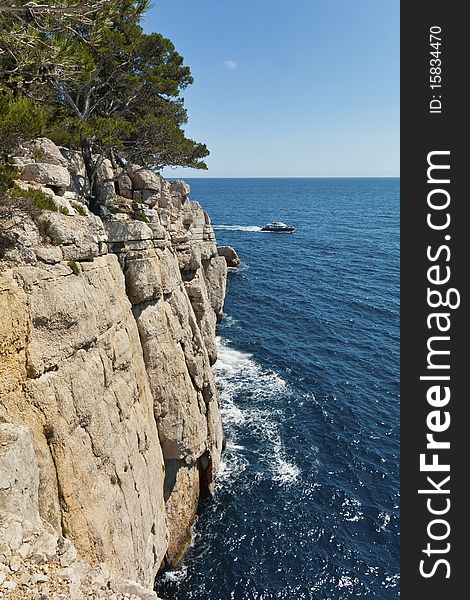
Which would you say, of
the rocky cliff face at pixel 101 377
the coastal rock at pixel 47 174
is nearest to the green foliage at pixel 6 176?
the rocky cliff face at pixel 101 377

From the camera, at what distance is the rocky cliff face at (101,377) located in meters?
12.0

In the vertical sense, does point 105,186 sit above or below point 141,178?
below

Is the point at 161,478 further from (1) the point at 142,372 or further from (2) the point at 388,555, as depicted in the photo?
(2) the point at 388,555

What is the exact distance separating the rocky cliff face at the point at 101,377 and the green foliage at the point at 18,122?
8.50 ft

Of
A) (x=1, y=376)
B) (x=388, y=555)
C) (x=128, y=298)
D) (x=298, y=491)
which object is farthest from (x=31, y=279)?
(x=388, y=555)

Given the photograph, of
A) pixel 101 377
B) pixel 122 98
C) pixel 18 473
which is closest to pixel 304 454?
pixel 101 377

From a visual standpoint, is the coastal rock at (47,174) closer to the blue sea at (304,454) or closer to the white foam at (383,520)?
the blue sea at (304,454)

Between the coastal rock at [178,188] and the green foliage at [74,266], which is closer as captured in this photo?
the green foliage at [74,266]

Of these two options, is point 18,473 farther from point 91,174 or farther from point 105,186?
point 91,174

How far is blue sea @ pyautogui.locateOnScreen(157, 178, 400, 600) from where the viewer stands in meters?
21.1

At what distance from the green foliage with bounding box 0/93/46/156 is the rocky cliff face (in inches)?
102

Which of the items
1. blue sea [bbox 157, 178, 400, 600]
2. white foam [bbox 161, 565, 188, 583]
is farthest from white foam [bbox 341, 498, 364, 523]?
white foam [bbox 161, 565, 188, 583]

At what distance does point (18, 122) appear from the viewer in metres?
11.2

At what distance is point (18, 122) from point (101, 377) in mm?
9750
